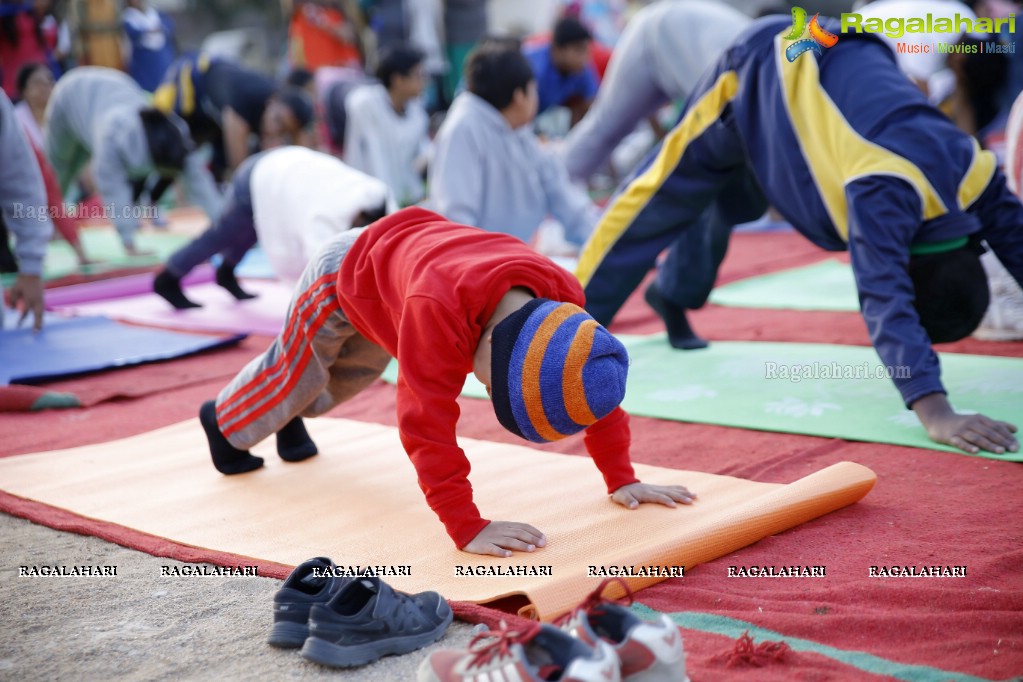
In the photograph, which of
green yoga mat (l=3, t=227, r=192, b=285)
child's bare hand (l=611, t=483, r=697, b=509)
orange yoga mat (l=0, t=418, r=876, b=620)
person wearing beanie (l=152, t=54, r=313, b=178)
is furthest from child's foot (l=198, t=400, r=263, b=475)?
person wearing beanie (l=152, t=54, r=313, b=178)

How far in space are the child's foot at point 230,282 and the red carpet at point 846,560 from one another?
1931mm

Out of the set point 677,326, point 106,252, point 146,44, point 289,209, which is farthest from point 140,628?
point 146,44

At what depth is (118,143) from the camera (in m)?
5.96

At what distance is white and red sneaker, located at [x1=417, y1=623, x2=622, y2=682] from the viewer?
1.23m

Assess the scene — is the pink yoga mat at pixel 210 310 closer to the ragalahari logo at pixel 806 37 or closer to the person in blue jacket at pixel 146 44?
the ragalahari logo at pixel 806 37

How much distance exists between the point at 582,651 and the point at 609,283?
2022 millimetres

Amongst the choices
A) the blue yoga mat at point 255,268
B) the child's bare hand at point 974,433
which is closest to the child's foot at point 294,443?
the child's bare hand at point 974,433

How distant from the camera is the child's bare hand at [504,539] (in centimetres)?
182

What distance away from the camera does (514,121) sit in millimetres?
4559

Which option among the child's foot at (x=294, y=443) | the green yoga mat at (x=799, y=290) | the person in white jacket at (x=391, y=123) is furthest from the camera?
the person in white jacket at (x=391, y=123)

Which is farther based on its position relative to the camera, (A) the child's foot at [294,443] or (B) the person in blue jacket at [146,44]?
(B) the person in blue jacket at [146,44]

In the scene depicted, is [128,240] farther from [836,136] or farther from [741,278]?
[836,136]

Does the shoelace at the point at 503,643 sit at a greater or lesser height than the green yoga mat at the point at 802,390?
greater

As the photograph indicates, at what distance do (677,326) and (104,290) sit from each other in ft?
10.8
